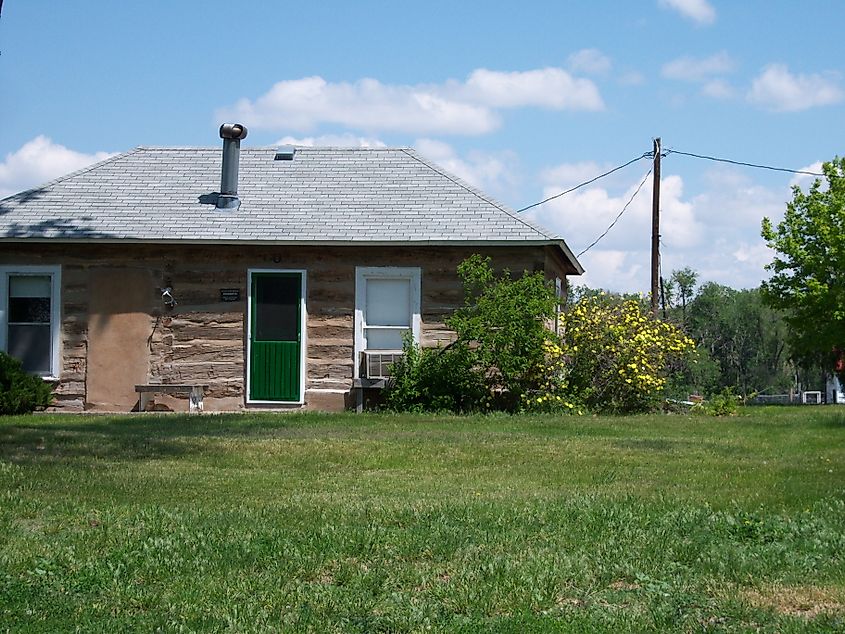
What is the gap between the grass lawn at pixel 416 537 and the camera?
18.6 feet

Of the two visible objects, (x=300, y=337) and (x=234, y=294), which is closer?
(x=300, y=337)

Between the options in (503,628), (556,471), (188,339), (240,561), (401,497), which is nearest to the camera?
(503,628)

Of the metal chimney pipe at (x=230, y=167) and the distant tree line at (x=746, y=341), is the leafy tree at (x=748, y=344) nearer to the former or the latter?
the distant tree line at (x=746, y=341)

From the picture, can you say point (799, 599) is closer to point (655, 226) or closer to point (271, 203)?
point (271, 203)

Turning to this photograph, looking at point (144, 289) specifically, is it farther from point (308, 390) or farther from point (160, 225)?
point (308, 390)

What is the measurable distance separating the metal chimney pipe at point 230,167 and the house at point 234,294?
1.15ft

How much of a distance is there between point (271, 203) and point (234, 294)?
194 centimetres

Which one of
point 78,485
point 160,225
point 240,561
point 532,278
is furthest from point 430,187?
point 240,561

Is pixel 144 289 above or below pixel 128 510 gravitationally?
above

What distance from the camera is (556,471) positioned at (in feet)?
34.7

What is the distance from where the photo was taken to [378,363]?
746 inches

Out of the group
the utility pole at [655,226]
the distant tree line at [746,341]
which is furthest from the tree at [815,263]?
the distant tree line at [746,341]

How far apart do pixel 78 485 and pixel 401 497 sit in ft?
8.66

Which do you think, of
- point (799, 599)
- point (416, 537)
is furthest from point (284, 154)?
point (799, 599)
